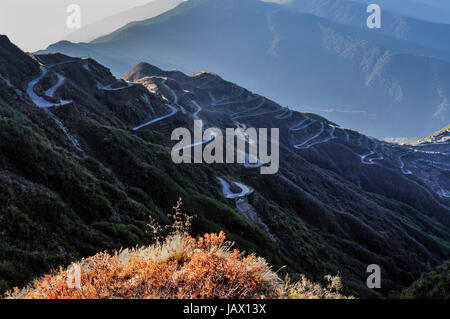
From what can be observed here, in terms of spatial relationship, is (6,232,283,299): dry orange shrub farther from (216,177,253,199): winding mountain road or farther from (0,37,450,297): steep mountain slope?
(216,177,253,199): winding mountain road

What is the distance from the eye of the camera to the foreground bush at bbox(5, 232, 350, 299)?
16.9 ft

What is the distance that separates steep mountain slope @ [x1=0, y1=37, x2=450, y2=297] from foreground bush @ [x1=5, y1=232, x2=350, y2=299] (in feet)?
13.0

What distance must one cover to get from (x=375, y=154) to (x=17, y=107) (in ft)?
478

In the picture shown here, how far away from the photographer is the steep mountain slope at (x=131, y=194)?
12.6 m

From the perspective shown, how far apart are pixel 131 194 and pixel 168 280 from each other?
21689mm

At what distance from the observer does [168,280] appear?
17.6 ft

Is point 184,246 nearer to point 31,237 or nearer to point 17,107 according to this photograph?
point 31,237

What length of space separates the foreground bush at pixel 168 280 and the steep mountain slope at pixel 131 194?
3.97 metres

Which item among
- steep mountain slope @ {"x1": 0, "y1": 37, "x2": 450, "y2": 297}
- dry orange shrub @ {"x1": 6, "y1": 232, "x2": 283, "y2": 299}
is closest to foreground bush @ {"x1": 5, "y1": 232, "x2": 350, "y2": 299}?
dry orange shrub @ {"x1": 6, "y1": 232, "x2": 283, "y2": 299}

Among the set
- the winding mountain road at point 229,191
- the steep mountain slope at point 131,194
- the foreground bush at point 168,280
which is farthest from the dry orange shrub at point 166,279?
the winding mountain road at point 229,191

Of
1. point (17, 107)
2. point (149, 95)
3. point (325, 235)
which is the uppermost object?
point (149, 95)

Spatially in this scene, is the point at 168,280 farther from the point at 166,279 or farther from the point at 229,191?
the point at 229,191

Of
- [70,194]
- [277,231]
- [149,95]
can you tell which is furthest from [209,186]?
[149,95]

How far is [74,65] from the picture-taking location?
74688 mm
